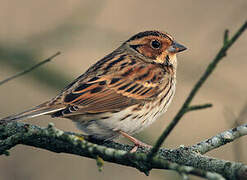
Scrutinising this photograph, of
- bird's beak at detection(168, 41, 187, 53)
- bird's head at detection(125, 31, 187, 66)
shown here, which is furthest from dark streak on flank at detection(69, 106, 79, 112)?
bird's beak at detection(168, 41, 187, 53)

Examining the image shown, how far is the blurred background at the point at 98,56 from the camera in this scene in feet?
17.0

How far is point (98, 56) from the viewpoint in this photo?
8.89 metres

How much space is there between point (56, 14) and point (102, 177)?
10.0 ft

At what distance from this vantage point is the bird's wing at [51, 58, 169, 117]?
4668 mm

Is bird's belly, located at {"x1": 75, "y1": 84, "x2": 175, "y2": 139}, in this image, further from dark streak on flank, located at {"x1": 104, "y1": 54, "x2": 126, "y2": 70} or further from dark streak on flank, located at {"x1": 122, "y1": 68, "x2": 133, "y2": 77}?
dark streak on flank, located at {"x1": 104, "y1": 54, "x2": 126, "y2": 70}

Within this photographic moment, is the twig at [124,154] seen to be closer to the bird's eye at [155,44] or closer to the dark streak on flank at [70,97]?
the dark streak on flank at [70,97]

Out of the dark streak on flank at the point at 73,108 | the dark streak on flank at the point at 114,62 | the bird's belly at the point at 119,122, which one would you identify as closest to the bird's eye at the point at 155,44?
the dark streak on flank at the point at 114,62

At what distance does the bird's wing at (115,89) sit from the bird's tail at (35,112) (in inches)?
3.0

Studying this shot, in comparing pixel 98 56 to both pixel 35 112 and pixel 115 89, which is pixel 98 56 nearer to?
pixel 115 89

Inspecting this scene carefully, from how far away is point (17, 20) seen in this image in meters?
7.78

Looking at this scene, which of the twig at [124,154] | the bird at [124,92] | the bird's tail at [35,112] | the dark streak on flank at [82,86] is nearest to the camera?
the twig at [124,154]

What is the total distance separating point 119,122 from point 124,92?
0.43 meters

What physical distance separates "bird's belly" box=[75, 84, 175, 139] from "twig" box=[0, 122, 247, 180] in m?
0.21

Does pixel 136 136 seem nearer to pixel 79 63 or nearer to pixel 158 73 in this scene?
pixel 158 73
